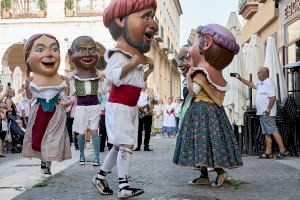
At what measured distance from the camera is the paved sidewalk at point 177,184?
222 inches

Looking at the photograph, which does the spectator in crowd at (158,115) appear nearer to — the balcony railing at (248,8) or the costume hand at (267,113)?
the balcony railing at (248,8)

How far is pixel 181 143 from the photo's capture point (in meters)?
6.45

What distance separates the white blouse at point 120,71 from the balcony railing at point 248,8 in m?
16.3

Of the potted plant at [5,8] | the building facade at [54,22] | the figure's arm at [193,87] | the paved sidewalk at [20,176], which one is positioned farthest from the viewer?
the potted plant at [5,8]

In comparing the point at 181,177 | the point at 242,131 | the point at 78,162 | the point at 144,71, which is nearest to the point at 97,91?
the point at 78,162

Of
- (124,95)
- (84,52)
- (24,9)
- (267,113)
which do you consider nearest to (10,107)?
(84,52)

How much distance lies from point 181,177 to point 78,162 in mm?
2630

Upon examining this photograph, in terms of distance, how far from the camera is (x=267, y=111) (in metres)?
10.2

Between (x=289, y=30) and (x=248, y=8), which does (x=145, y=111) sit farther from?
(x=248, y=8)

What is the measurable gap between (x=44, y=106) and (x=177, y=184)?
2.14 m

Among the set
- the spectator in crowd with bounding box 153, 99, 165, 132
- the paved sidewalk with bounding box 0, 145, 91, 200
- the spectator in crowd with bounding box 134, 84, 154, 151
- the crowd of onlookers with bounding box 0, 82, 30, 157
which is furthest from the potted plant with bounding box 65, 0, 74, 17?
the paved sidewalk with bounding box 0, 145, 91, 200

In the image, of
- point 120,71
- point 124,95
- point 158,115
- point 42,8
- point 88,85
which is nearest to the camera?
point 120,71

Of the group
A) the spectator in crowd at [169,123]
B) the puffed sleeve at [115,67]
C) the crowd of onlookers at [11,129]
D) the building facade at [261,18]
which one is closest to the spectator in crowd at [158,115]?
the spectator in crowd at [169,123]

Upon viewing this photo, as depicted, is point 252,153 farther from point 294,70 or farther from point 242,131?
point 294,70
